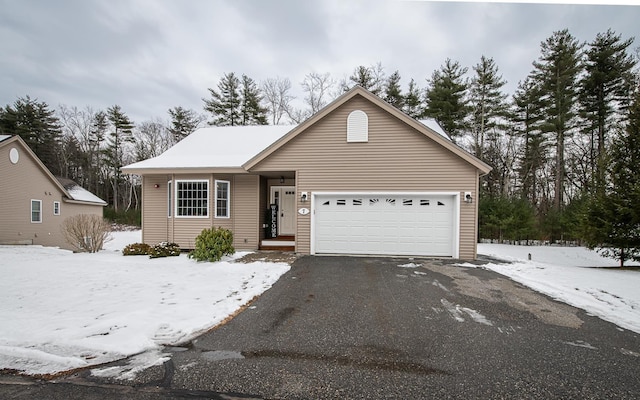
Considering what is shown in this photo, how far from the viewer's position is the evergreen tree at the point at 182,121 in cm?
3078

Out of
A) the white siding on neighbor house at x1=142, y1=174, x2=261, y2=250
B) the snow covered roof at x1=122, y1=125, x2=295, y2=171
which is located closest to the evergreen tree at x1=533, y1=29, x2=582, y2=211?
the snow covered roof at x1=122, y1=125, x2=295, y2=171

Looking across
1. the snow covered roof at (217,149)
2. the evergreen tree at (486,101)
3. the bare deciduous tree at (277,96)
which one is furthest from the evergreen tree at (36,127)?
the evergreen tree at (486,101)

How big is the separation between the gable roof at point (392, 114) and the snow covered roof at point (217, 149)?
168 cm

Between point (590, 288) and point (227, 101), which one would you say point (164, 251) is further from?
point (227, 101)

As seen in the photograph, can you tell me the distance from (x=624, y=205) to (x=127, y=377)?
39.7ft

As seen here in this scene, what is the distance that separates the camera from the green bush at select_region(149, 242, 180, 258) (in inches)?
354

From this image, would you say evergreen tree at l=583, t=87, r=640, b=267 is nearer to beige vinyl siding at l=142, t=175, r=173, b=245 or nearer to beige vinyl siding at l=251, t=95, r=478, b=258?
beige vinyl siding at l=251, t=95, r=478, b=258

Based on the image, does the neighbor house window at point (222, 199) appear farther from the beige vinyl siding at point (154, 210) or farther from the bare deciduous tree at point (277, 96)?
the bare deciduous tree at point (277, 96)

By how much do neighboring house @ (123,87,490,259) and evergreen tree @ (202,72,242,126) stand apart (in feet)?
56.0

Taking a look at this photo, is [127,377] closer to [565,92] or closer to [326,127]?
[326,127]

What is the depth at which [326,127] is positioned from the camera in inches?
380

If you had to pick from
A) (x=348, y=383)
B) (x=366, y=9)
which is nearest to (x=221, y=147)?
(x=366, y=9)

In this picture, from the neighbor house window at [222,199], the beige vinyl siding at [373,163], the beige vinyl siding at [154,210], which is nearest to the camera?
the beige vinyl siding at [373,163]

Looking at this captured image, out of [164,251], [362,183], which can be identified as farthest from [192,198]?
[362,183]
